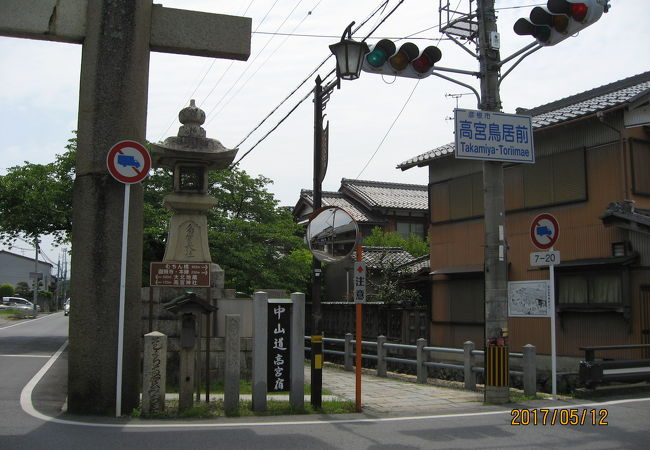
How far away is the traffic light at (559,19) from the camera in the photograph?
385 inches

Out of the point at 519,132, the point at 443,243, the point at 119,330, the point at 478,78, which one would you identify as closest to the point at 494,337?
the point at 519,132

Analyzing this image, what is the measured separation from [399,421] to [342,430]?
4.11 ft

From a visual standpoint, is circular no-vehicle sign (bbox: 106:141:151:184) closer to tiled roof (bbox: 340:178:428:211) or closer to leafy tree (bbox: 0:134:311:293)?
leafy tree (bbox: 0:134:311:293)

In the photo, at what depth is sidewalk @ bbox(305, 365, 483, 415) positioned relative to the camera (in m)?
10.6

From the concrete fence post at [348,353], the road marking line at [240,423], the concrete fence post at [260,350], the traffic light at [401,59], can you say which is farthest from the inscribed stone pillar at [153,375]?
the concrete fence post at [348,353]

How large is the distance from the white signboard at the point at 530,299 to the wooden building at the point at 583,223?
12.4ft

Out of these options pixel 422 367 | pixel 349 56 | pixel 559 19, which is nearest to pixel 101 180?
pixel 349 56

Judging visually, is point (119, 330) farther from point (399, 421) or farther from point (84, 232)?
point (399, 421)

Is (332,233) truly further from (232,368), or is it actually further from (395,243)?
(395,243)

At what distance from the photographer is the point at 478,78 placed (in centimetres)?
1177

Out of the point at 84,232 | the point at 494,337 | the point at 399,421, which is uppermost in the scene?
the point at 84,232

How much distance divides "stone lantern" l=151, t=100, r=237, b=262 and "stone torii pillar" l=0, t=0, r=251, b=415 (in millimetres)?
4186

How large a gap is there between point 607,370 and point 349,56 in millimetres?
7692
